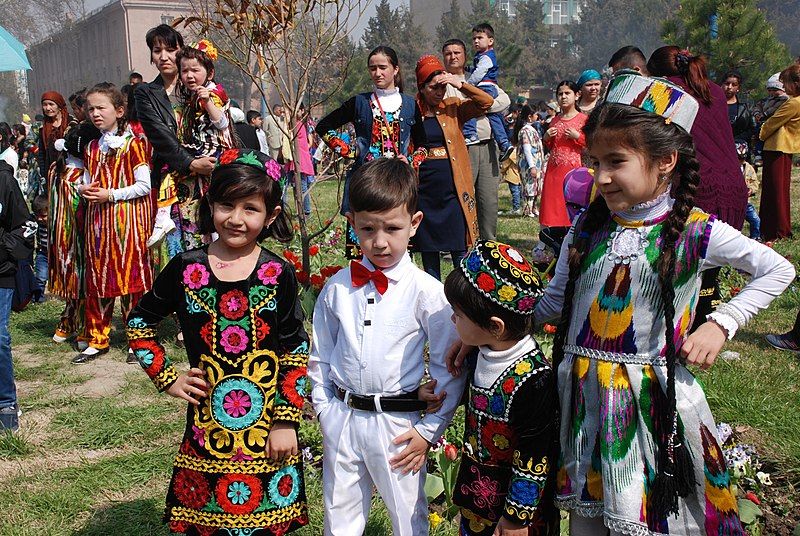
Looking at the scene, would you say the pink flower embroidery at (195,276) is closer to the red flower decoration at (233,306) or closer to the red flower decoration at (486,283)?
the red flower decoration at (233,306)

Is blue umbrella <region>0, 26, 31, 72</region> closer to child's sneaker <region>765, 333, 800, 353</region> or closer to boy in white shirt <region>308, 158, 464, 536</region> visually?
boy in white shirt <region>308, 158, 464, 536</region>

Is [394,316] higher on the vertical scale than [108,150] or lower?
Answer: lower

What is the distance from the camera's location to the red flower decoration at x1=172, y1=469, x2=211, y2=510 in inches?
96.5

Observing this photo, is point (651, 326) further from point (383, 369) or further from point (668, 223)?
point (383, 369)

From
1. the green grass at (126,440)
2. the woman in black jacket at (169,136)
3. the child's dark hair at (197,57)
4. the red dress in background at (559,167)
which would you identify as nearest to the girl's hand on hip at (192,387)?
the green grass at (126,440)

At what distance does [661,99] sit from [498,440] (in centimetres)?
109

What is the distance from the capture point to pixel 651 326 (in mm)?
2182

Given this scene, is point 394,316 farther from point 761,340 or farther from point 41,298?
point 41,298

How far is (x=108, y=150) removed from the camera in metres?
5.54

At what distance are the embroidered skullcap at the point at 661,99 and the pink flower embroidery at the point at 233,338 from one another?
4.51 feet

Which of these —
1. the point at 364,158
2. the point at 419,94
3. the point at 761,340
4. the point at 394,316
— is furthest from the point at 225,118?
the point at 761,340

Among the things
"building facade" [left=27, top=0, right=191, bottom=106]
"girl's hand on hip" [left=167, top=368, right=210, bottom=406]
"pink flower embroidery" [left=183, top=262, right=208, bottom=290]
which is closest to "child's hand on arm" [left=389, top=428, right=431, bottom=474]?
"girl's hand on hip" [left=167, top=368, right=210, bottom=406]

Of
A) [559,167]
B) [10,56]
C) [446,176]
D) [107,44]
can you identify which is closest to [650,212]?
[446,176]

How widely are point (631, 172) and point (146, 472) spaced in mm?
2799
